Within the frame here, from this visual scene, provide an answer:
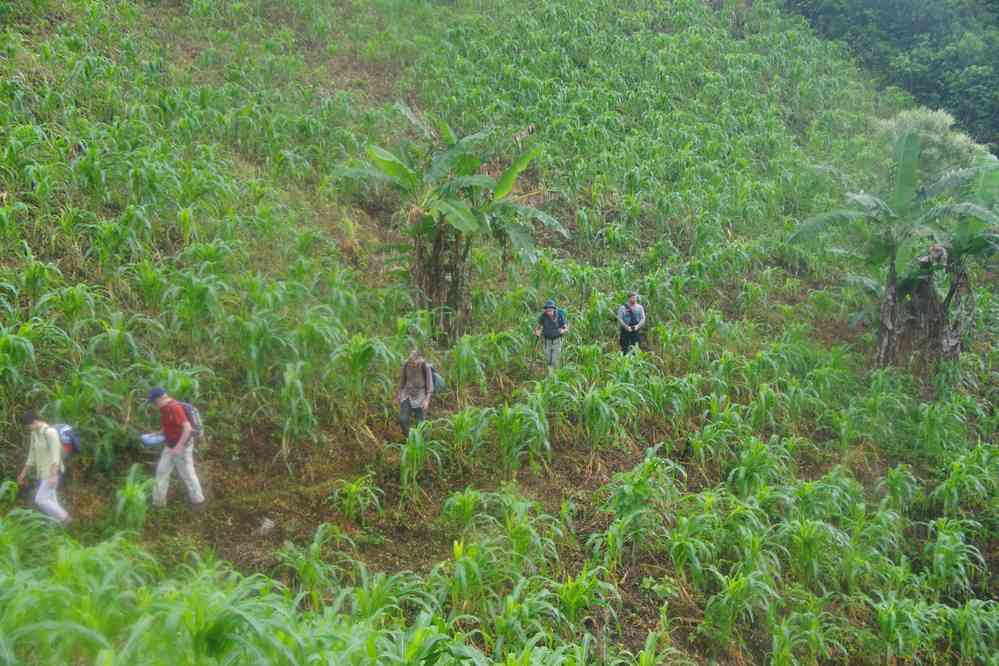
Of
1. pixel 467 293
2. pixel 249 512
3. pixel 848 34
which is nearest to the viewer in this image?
pixel 249 512

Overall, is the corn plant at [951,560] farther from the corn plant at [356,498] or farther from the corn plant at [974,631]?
the corn plant at [356,498]

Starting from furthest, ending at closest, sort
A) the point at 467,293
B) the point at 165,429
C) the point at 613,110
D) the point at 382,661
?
the point at 613,110, the point at 467,293, the point at 165,429, the point at 382,661

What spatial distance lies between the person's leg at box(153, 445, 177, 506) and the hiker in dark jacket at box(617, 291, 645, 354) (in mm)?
5497

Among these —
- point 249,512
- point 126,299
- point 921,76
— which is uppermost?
point 921,76

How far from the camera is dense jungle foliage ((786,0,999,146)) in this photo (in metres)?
21.9

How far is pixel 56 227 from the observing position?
8.81 meters

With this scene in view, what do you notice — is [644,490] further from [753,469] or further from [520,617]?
[520,617]

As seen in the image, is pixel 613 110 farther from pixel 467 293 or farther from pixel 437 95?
pixel 467 293

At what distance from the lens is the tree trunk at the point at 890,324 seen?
38.0 ft

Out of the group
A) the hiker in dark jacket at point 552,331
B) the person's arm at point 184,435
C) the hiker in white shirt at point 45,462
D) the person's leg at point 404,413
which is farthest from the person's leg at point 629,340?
the hiker in white shirt at point 45,462

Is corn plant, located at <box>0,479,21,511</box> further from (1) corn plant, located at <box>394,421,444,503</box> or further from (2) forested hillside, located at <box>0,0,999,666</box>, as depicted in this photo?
(1) corn plant, located at <box>394,421,444,503</box>

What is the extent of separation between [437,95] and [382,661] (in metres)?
13.4

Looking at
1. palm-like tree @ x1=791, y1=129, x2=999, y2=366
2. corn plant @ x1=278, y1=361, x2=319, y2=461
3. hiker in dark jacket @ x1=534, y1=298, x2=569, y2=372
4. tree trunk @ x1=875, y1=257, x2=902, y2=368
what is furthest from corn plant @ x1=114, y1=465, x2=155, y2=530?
tree trunk @ x1=875, y1=257, x2=902, y2=368

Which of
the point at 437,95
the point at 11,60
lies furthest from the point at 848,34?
the point at 11,60
